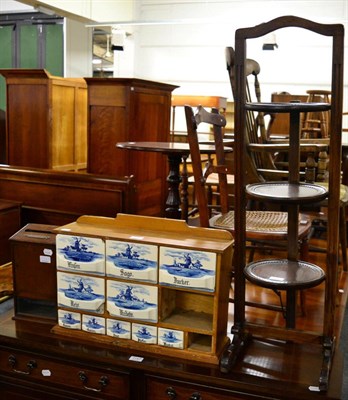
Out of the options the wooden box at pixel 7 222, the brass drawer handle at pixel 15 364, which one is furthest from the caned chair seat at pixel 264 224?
the wooden box at pixel 7 222

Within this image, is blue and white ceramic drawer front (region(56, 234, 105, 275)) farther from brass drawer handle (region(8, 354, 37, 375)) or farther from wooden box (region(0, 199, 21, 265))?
wooden box (region(0, 199, 21, 265))

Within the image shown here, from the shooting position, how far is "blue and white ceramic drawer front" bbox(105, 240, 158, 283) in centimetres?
229

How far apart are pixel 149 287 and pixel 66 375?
54cm

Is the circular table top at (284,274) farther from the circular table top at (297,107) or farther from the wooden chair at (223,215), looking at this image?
the circular table top at (297,107)

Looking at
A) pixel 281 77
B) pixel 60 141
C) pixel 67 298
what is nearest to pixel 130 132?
pixel 60 141

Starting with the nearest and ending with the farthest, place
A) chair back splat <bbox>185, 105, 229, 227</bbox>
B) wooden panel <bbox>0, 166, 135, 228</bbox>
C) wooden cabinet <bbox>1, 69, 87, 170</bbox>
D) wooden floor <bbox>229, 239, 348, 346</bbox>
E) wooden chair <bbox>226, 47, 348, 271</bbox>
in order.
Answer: wooden chair <bbox>226, 47, 348, 271</bbox>, chair back splat <bbox>185, 105, 229, 227</bbox>, wooden floor <bbox>229, 239, 348, 346</bbox>, wooden panel <bbox>0, 166, 135, 228</bbox>, wooden cabinet <bbox>1, 69, 87, 170</bbox>

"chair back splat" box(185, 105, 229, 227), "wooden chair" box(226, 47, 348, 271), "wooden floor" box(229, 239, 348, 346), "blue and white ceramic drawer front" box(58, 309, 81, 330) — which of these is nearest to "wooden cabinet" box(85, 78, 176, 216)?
"wooden chair" box(226, 47, 348, 271)

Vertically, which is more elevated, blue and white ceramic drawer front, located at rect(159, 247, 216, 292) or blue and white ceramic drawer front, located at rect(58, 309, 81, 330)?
blue and white ceramic drawer front, located at rect(159, 247, 216, 292)

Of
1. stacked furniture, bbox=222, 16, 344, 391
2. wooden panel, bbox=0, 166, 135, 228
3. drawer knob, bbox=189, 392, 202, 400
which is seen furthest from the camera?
wooden panel, bbox=0, 166, 135, 228

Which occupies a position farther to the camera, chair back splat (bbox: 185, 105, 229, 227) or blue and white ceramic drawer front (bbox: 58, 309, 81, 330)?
chair back splat (bbox: 185, 105, 229, 227)

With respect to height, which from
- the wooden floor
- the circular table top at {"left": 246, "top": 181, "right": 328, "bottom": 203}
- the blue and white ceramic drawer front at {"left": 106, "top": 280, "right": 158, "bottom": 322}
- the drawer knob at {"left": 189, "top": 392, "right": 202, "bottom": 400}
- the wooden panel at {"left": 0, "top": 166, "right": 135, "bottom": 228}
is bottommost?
the wooden floor

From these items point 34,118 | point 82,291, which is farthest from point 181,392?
point 34,118

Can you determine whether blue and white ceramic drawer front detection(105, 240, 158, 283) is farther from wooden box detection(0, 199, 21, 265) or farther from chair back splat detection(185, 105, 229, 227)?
wooden box detection(0, 199, 21, 265)

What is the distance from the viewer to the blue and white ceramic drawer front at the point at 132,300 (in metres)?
2.34
